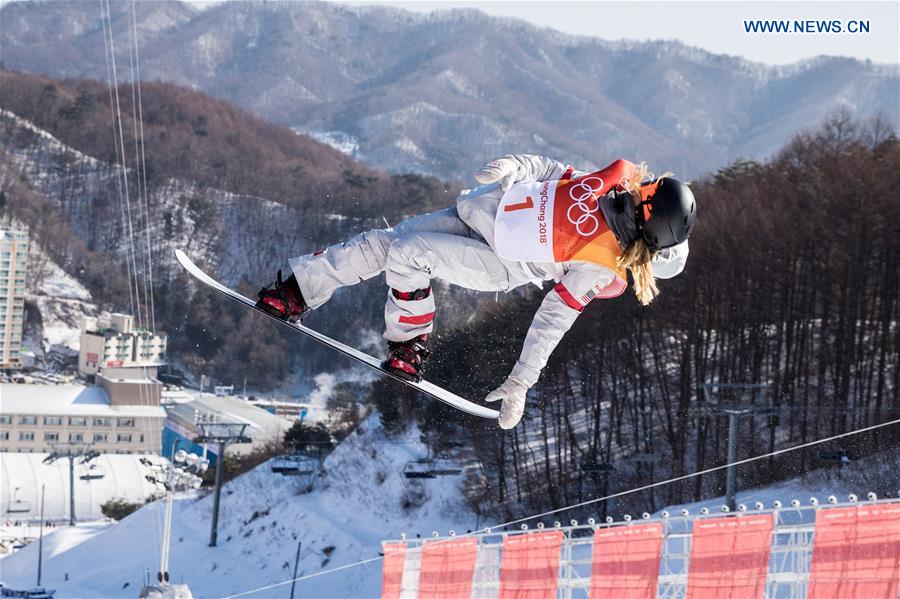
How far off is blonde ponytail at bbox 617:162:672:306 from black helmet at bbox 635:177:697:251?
0.20ft

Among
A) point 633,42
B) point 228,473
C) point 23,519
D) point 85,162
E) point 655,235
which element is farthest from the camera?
point 633,42

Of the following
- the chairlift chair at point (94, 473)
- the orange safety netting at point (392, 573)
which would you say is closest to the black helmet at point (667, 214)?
the orange safety netting at point (392, 573)

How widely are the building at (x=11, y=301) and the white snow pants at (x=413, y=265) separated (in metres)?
69.2

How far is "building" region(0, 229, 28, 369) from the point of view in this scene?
70.7m

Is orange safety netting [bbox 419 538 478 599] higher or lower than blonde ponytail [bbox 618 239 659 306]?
lower

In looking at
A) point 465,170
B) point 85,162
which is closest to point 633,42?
point 465,170

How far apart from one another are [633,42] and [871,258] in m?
181

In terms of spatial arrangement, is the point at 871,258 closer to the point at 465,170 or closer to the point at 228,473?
the point at 228,473

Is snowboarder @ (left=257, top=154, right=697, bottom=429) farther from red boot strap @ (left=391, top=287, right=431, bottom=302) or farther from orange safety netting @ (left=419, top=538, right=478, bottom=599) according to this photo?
orange safety netting @ (left=419, top=538, right=478, bottom=599)

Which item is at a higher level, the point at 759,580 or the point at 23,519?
the point at 759,580

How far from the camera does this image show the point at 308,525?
82.9 ft

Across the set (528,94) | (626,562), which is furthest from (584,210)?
(528,94)

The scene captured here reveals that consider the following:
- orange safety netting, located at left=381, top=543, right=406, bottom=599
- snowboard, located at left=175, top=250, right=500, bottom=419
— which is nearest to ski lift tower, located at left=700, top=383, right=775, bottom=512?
orange safety netting, located at left=381, top=543, right=406, bottom=599

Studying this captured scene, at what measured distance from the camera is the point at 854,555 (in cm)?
862
